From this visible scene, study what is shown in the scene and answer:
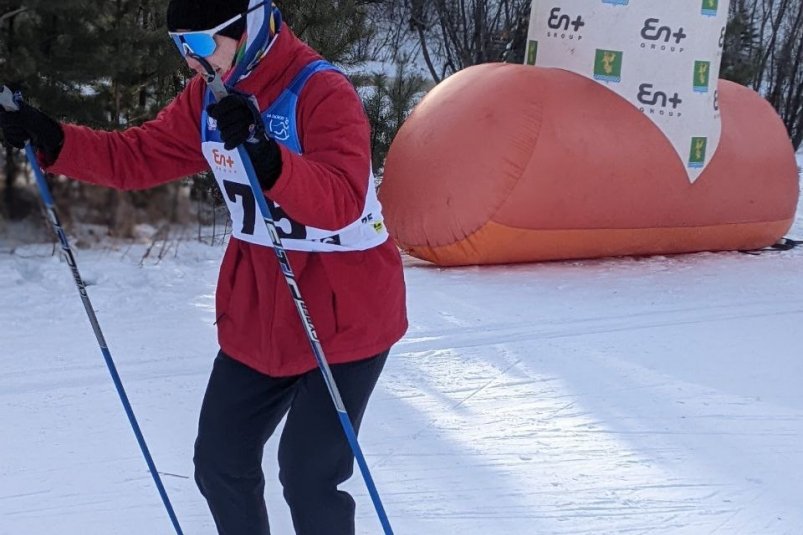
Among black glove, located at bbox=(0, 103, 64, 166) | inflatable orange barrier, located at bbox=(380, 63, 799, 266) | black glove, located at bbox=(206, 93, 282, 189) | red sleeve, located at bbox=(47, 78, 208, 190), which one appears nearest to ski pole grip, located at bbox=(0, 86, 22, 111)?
black glove, located at bbox=(0, 103, 64, 166)

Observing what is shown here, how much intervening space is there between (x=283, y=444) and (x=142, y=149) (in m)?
0.74

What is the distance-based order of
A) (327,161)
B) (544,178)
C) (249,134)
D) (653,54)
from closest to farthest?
(249,134) < (327,161) < (544,178) < (653,54)

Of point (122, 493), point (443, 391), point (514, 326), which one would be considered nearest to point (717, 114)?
point (514, 326)

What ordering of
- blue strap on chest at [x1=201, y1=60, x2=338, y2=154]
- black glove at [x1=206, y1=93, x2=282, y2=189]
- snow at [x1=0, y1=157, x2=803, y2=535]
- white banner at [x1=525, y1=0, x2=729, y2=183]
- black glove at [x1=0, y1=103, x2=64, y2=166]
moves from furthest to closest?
1. white banner at [x1=525, y1=0, x2=729, y2=183]
2. snow at [x1=0, y1=157, x2=803, y2=535]
3. black glove at [x1=0, y1=103, x2=64, y2=166]
4. blue strap on chest at [x1=201, y1=60, x2=338, y2=154]
5. black glove at [x1=206, y1=93, x2=282, y2=189]

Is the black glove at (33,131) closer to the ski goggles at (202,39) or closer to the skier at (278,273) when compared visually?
the skier at (278,273)

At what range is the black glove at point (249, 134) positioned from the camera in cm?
153

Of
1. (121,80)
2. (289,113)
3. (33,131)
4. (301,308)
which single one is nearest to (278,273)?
(301,308)

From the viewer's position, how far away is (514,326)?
453 centimetres

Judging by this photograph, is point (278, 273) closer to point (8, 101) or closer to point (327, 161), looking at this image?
point (327, 161)

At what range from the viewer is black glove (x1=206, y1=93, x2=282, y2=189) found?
1.53 m

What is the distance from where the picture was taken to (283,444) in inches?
73.8

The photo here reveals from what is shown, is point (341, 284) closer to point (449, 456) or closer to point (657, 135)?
point (449, 456)

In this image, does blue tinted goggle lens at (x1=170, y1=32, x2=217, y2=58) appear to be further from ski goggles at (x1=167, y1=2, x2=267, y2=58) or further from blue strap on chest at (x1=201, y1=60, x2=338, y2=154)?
blue strap on chest at (x1=201, y1=60, x2=338, y2=154)

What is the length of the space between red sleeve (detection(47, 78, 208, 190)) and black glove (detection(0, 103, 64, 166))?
31 millimetres
